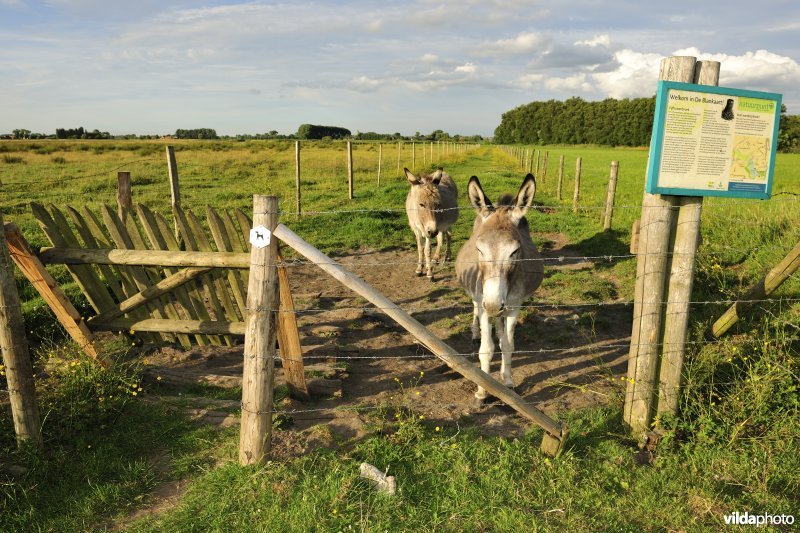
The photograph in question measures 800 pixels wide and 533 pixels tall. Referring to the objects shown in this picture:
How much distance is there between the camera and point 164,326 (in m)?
5.63

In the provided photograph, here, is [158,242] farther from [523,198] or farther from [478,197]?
[523,198]

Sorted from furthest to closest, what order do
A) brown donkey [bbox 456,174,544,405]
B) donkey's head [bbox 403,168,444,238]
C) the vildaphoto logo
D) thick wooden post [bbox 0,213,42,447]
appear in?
donkey's head [bbox 403,168,444,238] → brown donkey [bbox 456,174,544,405] → thick wooden post [bbox 0,213,42,447] → the vildaphoto logo

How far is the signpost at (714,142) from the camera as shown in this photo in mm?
3680

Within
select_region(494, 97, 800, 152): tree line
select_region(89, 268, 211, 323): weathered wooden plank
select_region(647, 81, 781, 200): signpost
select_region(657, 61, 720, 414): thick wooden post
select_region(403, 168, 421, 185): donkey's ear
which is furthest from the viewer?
select_region(494, 97, 800, 152): tree line

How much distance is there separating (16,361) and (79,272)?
198cm

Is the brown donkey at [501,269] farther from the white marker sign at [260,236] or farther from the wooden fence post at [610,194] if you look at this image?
the wooden fence post at [610,194]

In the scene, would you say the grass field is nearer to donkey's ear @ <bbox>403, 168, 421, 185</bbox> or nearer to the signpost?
the signpost

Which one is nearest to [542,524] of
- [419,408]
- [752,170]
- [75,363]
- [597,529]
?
[597,529]

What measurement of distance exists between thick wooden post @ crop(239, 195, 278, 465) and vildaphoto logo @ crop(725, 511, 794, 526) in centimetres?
348

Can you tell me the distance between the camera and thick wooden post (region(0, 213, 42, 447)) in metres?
3.88

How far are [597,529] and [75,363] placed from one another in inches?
193

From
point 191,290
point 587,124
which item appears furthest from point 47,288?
point 587,124

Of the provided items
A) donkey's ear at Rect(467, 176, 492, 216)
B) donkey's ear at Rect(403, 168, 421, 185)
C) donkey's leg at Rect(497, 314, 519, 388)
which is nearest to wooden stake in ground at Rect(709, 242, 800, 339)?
donkey's leg at Rect(497, 314, 519, 388)

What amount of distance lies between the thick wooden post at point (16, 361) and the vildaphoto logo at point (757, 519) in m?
5.51
